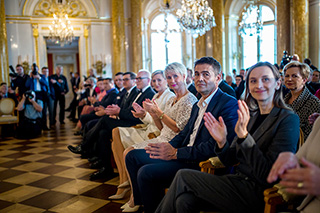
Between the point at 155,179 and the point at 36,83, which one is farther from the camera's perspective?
the point at 36,83

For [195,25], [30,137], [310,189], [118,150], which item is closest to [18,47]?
[30,137]

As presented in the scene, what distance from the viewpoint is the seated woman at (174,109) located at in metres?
2.91

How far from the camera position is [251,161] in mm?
1742

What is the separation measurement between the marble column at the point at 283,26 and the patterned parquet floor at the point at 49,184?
7.17m

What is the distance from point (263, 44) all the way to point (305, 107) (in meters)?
11.3

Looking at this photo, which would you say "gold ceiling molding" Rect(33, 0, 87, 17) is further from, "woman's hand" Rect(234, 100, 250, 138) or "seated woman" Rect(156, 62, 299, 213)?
"woman's hand" Rect(234, 100, 250, 138)

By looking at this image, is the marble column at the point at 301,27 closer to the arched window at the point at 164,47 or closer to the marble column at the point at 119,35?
the marble column at the point at 119,35

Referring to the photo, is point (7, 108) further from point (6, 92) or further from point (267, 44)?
point (267, 44)

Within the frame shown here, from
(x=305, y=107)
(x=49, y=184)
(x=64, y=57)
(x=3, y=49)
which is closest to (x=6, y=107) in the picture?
(x=3, y=49)

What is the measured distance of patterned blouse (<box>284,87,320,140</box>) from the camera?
2686 mm

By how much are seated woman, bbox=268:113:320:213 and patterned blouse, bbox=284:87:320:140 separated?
3.69 feet

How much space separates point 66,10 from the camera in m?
12.1

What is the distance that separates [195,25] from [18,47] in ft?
24.2

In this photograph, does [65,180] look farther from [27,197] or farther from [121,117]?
[121,117]
